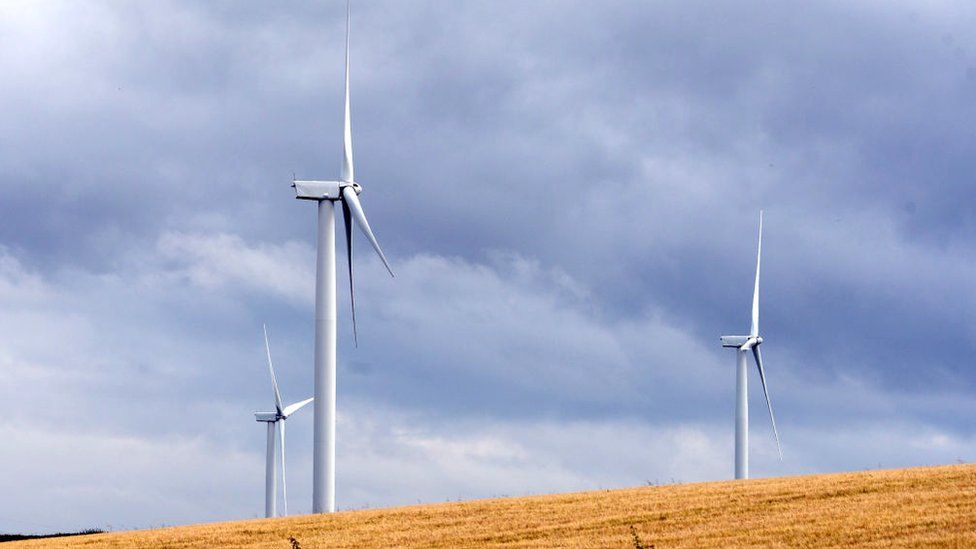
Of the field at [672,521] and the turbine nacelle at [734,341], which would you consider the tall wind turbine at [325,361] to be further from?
the turbine nacelle at [734,341]

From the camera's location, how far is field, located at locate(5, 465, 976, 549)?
34.1m

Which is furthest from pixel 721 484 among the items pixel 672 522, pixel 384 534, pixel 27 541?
pixel 27 541

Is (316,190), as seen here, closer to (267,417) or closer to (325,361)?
(325,361)

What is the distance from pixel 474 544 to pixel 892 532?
1165 cm

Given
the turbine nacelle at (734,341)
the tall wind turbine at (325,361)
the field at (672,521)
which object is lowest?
the field at (672,521)

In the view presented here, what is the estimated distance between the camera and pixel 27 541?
49.7m

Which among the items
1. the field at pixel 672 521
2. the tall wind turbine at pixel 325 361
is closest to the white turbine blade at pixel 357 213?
the tall wind turbine at pixel 325 361

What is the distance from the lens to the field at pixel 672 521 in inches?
1341


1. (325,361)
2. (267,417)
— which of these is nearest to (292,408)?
(267,417)

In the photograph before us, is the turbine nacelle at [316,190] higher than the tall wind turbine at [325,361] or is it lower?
higher

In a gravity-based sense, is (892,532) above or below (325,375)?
below

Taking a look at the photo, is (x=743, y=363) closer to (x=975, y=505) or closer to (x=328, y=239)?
(x=328, y=239)

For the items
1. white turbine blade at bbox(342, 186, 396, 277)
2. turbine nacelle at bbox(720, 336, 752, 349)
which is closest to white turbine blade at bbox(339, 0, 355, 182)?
white turbine blade at bbox(342, 186, 396, 277)

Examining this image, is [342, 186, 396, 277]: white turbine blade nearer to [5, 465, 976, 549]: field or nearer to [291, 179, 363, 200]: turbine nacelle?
[291, 179, 363, 200]: turbine nacelle
